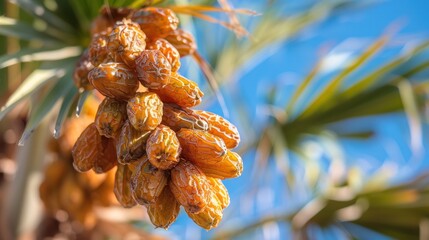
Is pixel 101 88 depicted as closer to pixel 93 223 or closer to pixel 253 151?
pixel 93 223

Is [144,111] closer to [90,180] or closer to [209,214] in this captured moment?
[209,214]

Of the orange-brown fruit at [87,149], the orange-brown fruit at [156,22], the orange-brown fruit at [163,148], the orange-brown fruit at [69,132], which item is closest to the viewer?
the orange-brown fruit at [163,148]

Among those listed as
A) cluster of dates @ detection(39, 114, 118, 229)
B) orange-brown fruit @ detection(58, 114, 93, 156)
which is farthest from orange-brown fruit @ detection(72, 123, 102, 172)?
orange-brown fruit @ detection(58, 114, 93, 156)

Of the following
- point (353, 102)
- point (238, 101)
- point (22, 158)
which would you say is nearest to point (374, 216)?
point (353, 102)

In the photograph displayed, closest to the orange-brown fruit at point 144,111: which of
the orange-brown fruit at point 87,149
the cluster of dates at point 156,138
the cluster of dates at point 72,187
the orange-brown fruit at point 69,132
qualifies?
the cluster of dates at point 156,138

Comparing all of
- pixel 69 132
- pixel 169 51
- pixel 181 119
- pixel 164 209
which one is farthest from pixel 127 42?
pixel 69 132

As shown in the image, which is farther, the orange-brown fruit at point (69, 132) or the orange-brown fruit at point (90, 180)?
the orange-brown fruit at point (69, 132)

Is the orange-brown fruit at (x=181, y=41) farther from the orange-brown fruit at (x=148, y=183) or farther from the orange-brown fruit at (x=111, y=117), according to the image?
the orange-brown fruit at (x=148, y=183)

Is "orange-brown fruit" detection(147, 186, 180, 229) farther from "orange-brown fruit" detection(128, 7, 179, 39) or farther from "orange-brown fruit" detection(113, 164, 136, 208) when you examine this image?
"orange-brown fruit" detection(128, 7, 179, 39)
